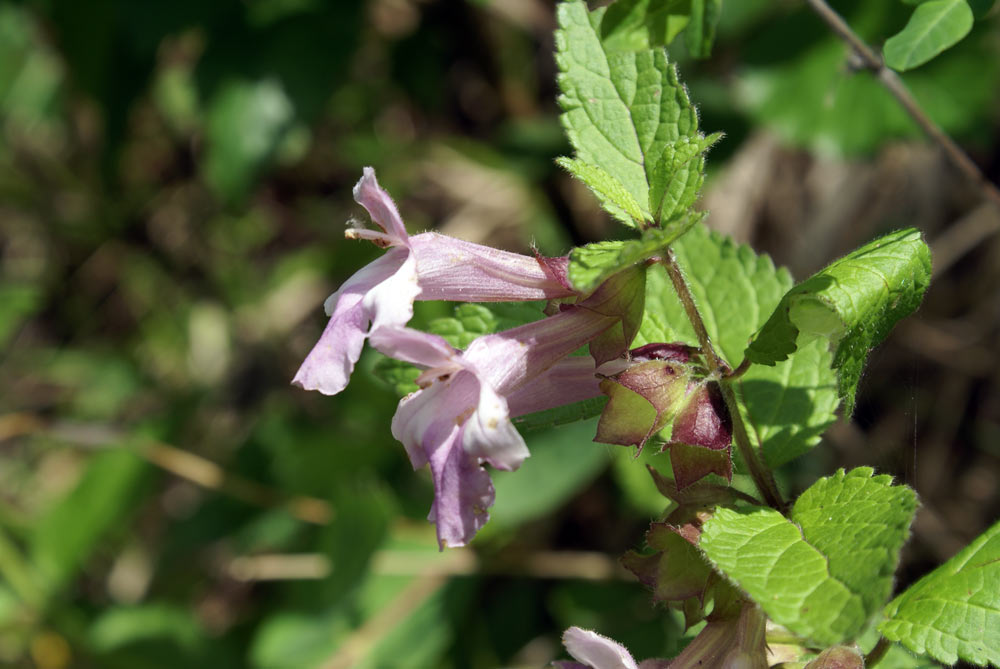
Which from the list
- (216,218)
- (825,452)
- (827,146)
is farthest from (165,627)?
(827,146)

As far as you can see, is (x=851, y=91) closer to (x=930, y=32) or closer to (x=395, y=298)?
(x=930, y=32)

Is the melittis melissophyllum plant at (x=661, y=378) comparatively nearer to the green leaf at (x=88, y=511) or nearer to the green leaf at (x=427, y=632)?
the green leaf at (x=427, y=632)

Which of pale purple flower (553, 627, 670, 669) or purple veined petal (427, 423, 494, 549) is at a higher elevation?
purple veined petal (427, 423, 494, 549)

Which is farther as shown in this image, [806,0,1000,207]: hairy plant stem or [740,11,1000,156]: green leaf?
[740,11,1000,156]: green leaf

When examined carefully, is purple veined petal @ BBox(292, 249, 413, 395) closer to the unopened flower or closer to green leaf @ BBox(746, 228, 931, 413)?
the unopened flower

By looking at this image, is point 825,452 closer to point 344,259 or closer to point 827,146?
point 827,146

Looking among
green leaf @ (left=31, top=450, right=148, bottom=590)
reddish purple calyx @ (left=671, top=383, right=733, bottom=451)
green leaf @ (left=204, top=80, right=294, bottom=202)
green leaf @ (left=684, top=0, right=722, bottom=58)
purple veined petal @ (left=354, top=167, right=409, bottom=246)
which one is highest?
green leaf @ (left=684, top=0, right=722, bottom=58)

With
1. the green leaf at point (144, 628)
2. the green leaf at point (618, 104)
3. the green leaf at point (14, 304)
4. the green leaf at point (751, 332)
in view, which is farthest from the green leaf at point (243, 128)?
the green leaf at point (618, 104)

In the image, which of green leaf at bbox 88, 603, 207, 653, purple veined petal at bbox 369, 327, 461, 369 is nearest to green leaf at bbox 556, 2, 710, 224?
purple veined petal at bbox 369, 327, 461, 369
